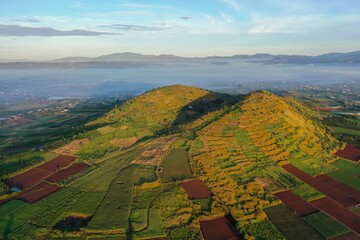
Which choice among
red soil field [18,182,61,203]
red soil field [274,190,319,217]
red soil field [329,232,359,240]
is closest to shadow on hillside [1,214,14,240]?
red soil field [18,182,61,203]

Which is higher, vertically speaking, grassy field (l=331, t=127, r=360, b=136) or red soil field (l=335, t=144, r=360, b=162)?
grassy field (l=331, t=127, r=360, b=136)

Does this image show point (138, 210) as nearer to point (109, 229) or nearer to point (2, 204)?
point (109, 229)

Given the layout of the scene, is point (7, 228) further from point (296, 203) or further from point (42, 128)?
point (42, 128)

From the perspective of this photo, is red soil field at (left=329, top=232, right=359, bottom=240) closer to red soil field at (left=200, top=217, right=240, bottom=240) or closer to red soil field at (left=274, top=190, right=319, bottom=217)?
red soil field at (left=274, top=190, right=319, bottom=217)

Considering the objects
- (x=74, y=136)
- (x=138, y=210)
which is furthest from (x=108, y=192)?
(x=74, y=136)

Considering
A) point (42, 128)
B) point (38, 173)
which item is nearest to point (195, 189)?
point (38, 173)
